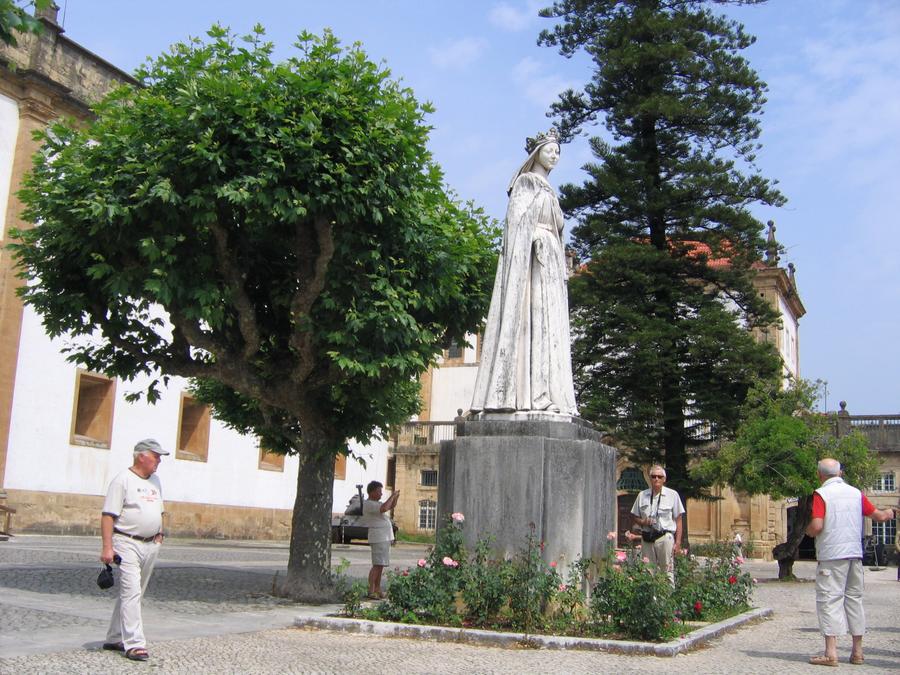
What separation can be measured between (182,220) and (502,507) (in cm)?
524

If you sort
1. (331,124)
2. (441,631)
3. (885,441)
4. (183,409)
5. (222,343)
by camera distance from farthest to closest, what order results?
1. (885,441)
2. (183,409)
3. (222,343)
4. (331,124)
5. (441,631)

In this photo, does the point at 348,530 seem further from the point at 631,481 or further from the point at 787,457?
the point at 631,481

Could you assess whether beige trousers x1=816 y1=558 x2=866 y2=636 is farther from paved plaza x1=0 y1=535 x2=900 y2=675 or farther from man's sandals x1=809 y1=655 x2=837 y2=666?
paved plaza x1=0 y1=535 x2=900 y2=675

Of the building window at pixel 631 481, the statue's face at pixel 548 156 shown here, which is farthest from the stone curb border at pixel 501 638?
the building window at pixel 631 481

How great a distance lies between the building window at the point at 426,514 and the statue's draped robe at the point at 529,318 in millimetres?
31783

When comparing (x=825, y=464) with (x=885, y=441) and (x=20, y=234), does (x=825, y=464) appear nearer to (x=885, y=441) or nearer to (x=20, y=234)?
(x=20, y=234)

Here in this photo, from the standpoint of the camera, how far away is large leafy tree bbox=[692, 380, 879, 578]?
2075 cm

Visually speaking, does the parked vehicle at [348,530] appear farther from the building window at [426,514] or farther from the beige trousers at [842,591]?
the beige trousers at [842,591]

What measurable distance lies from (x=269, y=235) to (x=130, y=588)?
18.1 feet

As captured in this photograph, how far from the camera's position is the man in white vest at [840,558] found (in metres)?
7.74

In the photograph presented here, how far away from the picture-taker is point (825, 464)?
8055 millimetres

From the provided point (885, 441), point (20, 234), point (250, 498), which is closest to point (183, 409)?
point (250, 498)

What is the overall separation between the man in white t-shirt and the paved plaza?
71cm

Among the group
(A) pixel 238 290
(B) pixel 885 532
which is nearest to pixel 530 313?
(A) pixel 238 290
